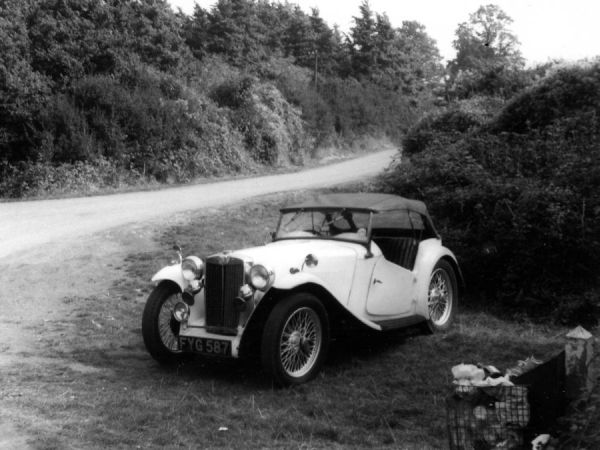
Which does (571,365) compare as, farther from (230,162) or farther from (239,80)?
(239,80)

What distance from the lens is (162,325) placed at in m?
6.56

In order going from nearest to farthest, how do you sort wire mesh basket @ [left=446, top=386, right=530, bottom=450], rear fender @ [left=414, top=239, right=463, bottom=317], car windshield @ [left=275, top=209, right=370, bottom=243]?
wire mesh basket @ [left=446, top=386, right=530, bottom=450] < car windshield @ [left=275, top=209, right=370, bottom=243] < rear fender @ [left=414, top=239, right=463, bottom=317]

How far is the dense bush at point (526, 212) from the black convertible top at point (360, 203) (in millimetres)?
2040

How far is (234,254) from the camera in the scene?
6.30 metres

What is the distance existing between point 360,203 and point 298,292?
66.1 inches

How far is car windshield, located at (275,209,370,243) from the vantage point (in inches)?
282

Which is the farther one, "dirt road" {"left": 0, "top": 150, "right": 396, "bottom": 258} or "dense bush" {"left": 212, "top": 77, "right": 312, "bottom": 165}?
"dense bush" {"left": 212, "top": 77, "right": 312, "bottom": 165}

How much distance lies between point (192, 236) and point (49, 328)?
404cm

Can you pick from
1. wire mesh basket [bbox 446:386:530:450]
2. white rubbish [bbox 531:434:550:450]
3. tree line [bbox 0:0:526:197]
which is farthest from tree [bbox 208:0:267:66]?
white rubbish [bbox 531:434:550:450]

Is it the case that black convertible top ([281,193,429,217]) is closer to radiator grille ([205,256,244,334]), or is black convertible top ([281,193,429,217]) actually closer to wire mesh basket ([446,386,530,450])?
radiator grille ([205,256,244,334])

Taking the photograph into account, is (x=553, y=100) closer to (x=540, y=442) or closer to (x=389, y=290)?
(x=389, y=290)

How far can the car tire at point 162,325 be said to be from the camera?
6.38 metres

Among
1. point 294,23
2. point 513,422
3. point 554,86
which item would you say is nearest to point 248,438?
point 513,422

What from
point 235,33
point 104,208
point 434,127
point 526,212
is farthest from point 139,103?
point 235,33
